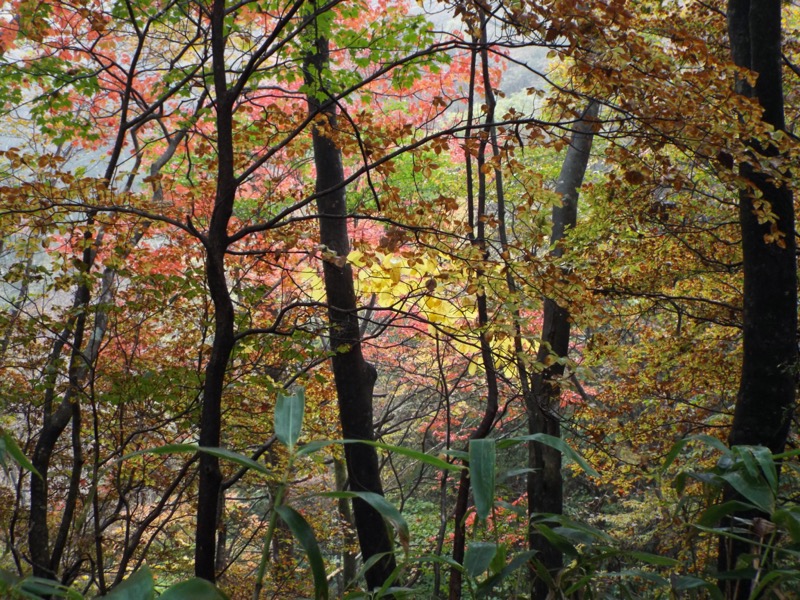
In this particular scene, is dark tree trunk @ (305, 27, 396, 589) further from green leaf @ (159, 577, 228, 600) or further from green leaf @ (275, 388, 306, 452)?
green leaf @ (159, 577, 228, 600)

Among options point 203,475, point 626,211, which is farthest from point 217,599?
point 626,211

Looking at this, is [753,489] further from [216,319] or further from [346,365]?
[346,365]

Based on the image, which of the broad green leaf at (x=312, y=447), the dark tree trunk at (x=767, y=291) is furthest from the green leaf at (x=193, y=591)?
the dark tree trunk at (x=767, y=291)

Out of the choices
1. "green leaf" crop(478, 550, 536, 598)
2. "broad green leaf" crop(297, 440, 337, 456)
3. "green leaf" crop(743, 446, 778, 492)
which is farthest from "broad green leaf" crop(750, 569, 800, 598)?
"broad green leaf" crop(297, 440, 337, 456)

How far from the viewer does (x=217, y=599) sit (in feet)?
2.29

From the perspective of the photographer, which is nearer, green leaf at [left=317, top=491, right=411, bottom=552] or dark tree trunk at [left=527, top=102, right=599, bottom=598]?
green leaf at [left=317, top=491, right=411, bottom=552]

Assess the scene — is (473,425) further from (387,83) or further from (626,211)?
(626,211)

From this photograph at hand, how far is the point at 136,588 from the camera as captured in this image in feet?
2.17

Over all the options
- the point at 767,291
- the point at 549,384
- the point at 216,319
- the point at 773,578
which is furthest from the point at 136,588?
the point at 549,384

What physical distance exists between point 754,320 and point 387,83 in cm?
708

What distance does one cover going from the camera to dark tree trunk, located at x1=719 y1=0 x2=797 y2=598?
3891mm

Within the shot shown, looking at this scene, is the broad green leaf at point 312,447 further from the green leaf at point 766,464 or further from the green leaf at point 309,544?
the green leaf at point 766,464

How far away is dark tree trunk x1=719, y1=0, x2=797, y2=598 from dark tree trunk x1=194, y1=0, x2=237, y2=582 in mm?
3013

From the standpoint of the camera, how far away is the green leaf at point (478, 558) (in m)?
0.85
